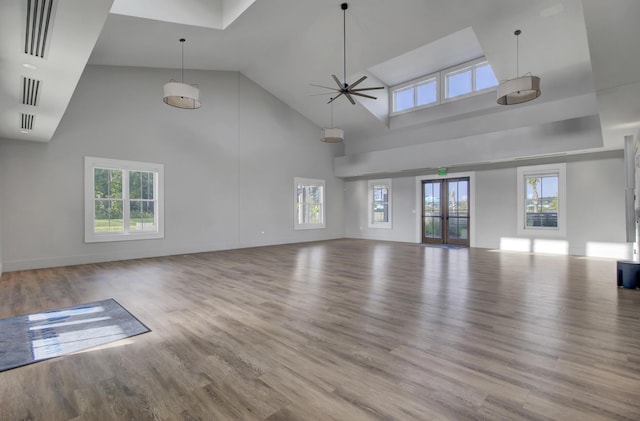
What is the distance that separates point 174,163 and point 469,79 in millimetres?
7955

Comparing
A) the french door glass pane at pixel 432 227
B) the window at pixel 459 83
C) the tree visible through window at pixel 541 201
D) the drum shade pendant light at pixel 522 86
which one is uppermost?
the window at pixel 459 83

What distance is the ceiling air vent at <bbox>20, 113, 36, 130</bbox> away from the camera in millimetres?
4355

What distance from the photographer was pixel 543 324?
10.0 feet

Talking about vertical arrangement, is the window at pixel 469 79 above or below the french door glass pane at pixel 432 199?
above

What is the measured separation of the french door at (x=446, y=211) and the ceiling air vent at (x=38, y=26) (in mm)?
9535

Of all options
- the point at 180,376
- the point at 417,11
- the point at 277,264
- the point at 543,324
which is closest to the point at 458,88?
the point at 417,11

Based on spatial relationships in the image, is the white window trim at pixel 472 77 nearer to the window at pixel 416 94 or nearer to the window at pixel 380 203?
the window at pixel 416 94

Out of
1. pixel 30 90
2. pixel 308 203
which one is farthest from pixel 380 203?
→ pixel 30 90

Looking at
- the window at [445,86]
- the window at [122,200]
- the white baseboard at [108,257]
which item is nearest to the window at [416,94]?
the window at [445,86]

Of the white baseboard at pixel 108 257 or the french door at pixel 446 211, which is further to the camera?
the french door at pixel 446 211

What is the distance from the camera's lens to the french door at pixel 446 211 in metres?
9.55

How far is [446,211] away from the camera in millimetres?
9891

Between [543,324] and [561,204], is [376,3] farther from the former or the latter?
[561,204]

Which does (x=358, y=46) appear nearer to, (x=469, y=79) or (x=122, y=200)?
(x=469, y=79)
